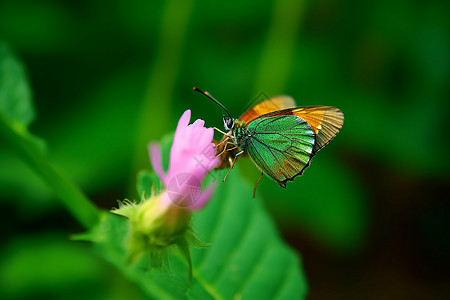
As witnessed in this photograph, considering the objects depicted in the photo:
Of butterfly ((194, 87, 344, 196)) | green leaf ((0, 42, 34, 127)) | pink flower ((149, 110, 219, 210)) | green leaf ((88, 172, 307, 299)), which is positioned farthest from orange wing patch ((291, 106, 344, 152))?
green leaf ((0, 42, 34, 127))

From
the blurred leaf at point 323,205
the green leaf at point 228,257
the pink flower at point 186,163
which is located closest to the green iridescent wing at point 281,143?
the green leaf at point 228,257

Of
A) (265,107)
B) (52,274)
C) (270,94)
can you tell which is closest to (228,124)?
(265,107)

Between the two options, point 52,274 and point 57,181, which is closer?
point 57,181

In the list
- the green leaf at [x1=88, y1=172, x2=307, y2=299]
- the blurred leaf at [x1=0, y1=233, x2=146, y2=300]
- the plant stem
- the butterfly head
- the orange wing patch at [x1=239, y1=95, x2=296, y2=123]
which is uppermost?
the blurred leaf at [x1=0, y1=233, x2=146, y2=300]

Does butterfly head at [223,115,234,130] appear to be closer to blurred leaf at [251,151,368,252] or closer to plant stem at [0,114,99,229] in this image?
plant stem at [0,114,99,229]

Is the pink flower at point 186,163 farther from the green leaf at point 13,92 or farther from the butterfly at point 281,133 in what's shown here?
the green leaf at point 13,92

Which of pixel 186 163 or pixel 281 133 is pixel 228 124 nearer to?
pixel 281 133

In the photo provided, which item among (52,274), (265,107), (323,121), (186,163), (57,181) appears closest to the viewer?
(186,163)
